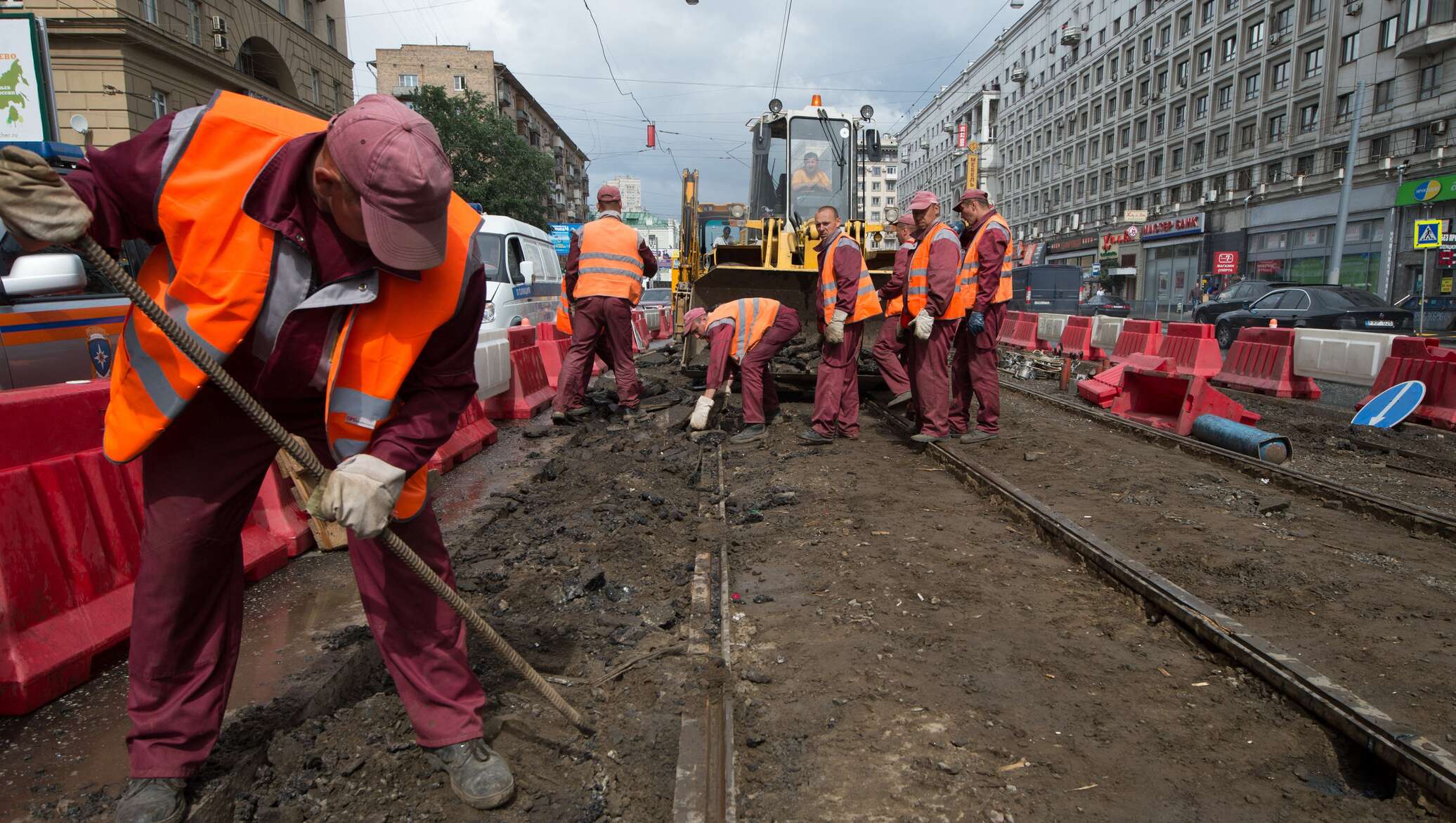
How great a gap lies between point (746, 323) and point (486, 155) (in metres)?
35.9

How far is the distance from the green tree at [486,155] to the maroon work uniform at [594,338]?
32.0m

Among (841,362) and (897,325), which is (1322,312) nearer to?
(897,325)

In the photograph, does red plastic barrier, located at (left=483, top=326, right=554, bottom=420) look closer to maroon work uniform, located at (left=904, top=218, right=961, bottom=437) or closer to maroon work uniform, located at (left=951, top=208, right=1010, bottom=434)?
maroon work uniform, located at (left=904, top=218, right=961, bottom=437)

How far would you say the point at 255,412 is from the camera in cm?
179

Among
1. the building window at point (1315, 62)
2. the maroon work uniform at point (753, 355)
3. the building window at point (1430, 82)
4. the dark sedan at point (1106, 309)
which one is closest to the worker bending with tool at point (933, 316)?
the maroon work uniform at point (753, 355)

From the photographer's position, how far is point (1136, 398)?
811 centimetres

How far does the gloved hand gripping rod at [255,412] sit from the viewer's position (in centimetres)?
165

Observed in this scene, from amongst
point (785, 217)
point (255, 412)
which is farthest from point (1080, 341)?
point (255, 412)

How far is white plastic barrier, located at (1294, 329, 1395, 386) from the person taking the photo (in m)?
9.38

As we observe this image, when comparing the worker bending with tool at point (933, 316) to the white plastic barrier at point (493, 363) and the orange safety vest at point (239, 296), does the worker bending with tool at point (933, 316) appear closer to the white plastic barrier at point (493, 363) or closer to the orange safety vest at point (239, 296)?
the white plastic barrier at point (493, 363)

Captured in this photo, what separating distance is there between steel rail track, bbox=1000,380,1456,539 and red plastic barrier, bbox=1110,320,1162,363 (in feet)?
14.7

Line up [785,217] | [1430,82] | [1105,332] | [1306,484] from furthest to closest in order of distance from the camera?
[1430,82]
[1105,332]
[785,217]
[1306,484]

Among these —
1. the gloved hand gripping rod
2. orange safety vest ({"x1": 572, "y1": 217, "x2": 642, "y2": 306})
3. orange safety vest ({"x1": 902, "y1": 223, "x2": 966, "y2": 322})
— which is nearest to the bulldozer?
orange safety vest ({"x1": 572, "y1": 217, "x2": 642, "y2": 306})

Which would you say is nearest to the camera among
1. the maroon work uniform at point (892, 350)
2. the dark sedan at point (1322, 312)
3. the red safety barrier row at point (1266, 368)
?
the maroon work uniform at point (892, 350)
